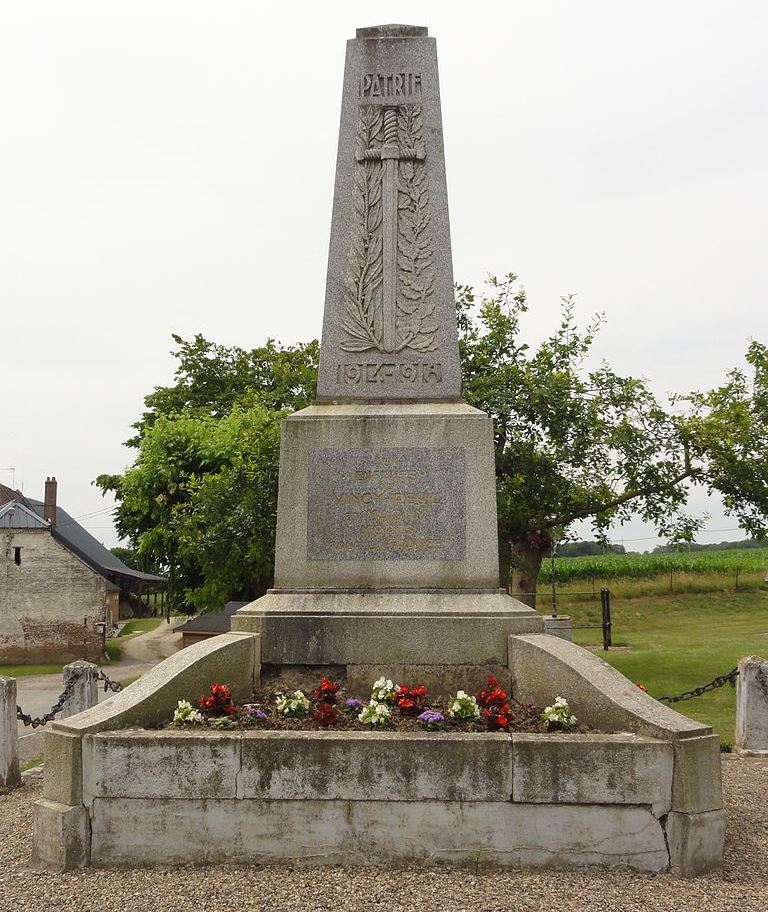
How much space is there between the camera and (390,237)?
310 inches

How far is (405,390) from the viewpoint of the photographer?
7.64 meters

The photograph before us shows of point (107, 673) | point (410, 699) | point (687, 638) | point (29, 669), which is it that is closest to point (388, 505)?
point (410, 699)

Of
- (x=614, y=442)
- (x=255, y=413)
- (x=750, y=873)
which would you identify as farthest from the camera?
(x=255, y=413)

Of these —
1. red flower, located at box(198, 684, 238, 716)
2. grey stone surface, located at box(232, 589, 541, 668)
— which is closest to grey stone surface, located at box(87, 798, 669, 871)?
red flower, located at box(198, 684, 238, 716)

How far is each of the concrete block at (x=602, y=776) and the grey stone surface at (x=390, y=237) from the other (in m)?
3.23

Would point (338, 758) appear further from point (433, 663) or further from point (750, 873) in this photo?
point (750, 873)

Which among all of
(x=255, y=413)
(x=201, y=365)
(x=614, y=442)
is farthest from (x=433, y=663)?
(x=201, y=365)

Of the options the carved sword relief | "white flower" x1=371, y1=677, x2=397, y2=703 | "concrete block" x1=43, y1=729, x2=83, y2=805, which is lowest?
"concrete block" x1=43, y1=729, x2=83, y2=805

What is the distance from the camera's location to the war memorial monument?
521cm

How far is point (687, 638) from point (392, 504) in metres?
20.2

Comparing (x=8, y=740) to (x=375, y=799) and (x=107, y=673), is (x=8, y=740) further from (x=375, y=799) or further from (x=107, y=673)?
(x=107, y=673)

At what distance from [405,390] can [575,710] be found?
2.92 metres

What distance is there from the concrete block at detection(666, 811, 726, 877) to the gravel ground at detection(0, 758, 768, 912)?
0.07 meters

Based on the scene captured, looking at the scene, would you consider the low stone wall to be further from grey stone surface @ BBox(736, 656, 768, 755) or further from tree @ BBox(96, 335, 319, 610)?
tree @ BBox(96, 335, 319, 610)
